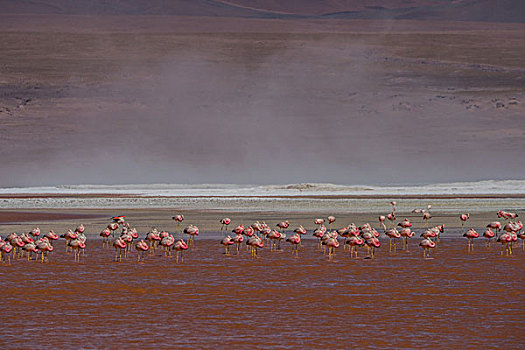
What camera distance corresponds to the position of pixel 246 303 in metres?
13.3

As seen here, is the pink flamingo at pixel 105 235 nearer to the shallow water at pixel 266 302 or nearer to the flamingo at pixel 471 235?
the shallow water at pixel 266 302

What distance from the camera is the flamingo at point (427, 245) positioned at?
1836cm

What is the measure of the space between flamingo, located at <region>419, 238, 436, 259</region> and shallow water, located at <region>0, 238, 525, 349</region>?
0.65 feet

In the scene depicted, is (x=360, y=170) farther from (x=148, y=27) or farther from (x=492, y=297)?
(x=492, y=297)

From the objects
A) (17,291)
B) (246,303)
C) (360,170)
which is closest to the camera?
(246,303)

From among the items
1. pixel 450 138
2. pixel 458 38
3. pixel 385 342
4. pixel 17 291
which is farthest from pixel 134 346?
pixel 458 38

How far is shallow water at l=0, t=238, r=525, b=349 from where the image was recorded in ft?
36.1

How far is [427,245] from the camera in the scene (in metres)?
18.4

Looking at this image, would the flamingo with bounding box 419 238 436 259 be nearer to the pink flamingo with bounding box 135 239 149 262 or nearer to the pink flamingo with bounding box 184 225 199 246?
the pink flamingo with bounding box 184 225 199 246

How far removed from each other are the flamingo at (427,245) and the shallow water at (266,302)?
7.8 inches

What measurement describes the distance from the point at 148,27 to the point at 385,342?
12171cm

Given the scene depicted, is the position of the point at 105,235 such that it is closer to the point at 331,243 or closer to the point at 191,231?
the point at 191,231

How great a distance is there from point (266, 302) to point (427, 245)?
226 inches

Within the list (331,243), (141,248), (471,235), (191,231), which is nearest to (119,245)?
(141,248)
